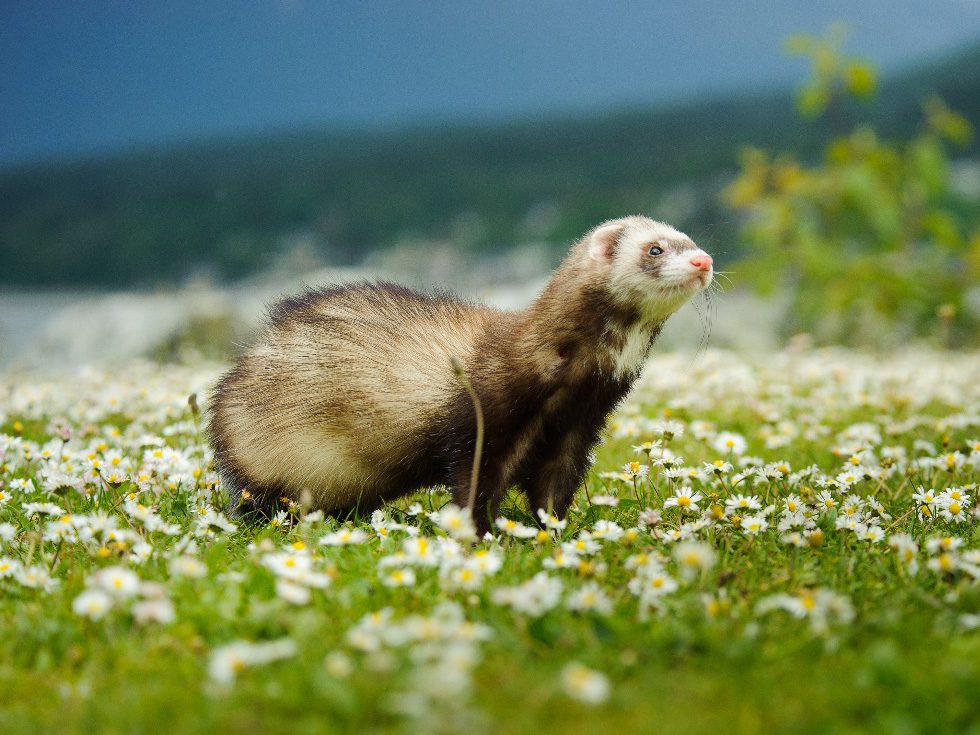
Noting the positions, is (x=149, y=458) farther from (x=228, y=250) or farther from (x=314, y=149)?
(x=314, y=149)

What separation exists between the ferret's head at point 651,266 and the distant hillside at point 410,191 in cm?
1140

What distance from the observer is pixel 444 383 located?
3.77 metres

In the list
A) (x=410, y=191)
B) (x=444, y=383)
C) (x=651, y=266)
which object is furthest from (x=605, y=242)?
(x=410, y=191)

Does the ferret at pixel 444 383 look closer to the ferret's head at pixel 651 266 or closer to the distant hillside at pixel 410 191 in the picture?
the ferret's head at pixel 651 266

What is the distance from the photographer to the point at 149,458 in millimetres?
4031

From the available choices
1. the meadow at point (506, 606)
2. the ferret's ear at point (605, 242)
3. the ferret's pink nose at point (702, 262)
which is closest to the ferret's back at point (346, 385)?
the meadow at point (506, 606)

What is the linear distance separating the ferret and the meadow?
0.70 feet

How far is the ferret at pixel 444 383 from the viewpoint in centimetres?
360

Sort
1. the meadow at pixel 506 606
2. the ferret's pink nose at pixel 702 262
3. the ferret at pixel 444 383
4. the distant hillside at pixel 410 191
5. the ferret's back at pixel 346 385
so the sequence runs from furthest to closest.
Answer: the distant hillside at pixel 410 191 < the ferret's back at pixel 346 385 < the ferret at pixel 444 383 < the ferret's pink nose at pixel 702 262 < the meadow at pixel 506 606

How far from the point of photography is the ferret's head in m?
3.47

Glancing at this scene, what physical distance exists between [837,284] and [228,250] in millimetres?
12409

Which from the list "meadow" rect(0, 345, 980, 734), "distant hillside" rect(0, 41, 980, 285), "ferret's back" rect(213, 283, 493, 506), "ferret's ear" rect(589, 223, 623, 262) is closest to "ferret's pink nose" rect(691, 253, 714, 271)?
"ferret's ear" rect(589, 223, 623, 262)

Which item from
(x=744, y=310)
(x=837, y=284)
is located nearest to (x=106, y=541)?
(x=837, y=284)

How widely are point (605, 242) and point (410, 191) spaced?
56.0 ft
